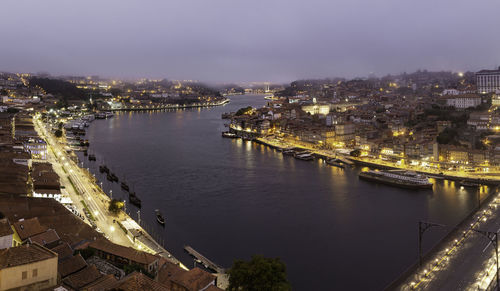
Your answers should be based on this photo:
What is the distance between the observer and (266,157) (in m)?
11.4

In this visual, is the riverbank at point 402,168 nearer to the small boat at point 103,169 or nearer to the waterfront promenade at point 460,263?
the waterfront promenade at point 460,263

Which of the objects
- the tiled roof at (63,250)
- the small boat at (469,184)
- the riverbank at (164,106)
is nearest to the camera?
the tiled roof at (63,250)

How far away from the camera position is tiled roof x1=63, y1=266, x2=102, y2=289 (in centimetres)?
280

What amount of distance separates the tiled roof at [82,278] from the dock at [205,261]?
5.14 feet

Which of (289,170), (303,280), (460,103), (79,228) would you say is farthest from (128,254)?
(460,103)

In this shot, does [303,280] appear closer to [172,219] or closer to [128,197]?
[172,219]

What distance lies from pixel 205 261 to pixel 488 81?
15.5 m

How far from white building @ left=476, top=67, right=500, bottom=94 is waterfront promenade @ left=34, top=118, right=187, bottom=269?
14777 millimetres

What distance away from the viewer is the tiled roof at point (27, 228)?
11.9 feet

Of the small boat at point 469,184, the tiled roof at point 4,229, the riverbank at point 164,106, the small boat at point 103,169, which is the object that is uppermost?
the riverbank at point 164,106

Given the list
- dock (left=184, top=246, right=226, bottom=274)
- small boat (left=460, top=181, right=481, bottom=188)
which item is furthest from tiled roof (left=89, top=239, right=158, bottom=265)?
small boat (left=460, top=181, right=481, bottom=188)

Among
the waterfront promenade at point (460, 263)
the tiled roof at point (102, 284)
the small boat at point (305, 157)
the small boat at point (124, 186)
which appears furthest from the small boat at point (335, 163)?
the tiled roof at point (102, 284)

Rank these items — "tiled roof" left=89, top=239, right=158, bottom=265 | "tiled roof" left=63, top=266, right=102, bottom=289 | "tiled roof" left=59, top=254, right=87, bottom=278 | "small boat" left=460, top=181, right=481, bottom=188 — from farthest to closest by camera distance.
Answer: "small boat" left=460, top=181, right=481, bottom=188
"tiled roof" left=89, top=239, right=158, bottom=265
"tiled roof" left=59, top=254, right=87, bottom=278
"tiled roof" left=63, top=266, right=102, bottom=289

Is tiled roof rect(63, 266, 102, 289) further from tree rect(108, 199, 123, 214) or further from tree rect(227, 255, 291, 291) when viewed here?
tree rect(108, 199, 123, 214)
